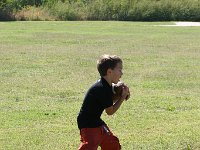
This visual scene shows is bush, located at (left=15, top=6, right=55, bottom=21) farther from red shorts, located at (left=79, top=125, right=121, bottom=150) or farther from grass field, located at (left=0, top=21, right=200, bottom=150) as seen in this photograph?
red shorts, located at (left=79, top=125, right=121, bottom=150)

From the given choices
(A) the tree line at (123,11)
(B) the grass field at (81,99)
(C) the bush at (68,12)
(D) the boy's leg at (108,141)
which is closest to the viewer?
(D) the boy's leg at (108,141)

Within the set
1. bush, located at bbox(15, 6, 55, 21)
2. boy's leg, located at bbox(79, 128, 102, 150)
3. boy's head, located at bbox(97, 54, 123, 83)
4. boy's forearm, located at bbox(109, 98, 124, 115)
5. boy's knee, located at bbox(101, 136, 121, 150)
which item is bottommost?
bush, located at bbox(15, 6, 55, 21)

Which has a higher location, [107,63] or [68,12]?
[107,63]

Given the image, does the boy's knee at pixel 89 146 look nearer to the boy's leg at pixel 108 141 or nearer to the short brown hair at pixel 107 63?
the boy's leg at pixel 108 141

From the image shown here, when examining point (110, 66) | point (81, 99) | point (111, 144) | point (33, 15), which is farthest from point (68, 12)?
point (110, 66)

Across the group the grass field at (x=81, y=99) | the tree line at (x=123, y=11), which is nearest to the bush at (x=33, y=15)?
the tree line at (x=123, y=11)

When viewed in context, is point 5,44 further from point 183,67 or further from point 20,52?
point 183,67

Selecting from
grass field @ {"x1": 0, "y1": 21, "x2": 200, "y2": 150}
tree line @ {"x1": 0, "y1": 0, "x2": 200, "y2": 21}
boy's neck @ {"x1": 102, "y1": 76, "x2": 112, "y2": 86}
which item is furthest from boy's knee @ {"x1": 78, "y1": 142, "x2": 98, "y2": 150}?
tree line @ {"x1": 0, "y1": 0, "x2": 200, "y2": 21}

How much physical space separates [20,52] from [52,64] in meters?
4.40

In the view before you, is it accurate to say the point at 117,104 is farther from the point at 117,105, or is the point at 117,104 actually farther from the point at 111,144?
the point at 111,144

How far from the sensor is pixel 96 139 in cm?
545

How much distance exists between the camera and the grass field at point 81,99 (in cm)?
769

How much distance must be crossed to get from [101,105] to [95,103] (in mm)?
65

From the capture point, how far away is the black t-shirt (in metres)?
Result: 5.39
